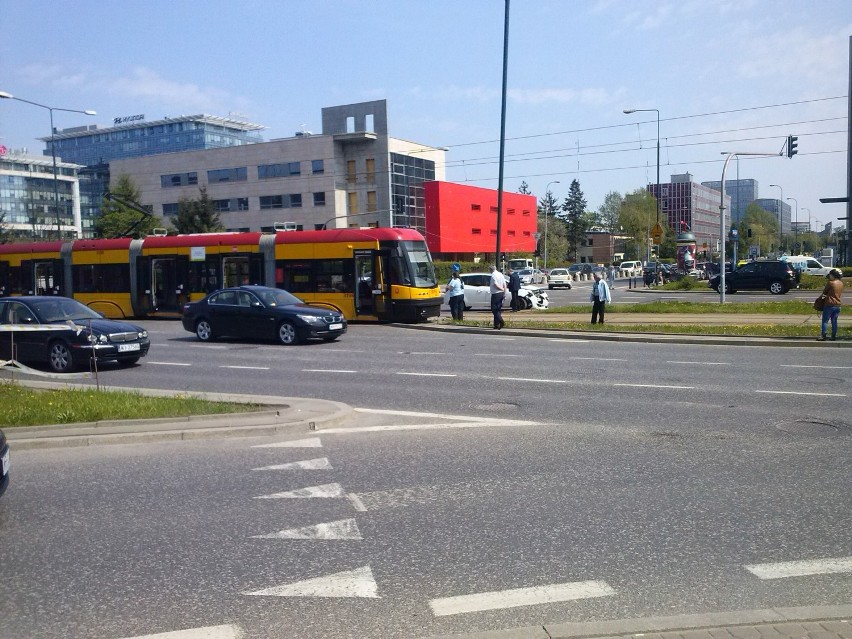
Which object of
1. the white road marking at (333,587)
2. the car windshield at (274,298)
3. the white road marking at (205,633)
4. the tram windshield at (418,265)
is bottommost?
the white road marking at (333,587)

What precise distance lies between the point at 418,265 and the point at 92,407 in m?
17.7

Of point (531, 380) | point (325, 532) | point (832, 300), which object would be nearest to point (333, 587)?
point (325, 532)

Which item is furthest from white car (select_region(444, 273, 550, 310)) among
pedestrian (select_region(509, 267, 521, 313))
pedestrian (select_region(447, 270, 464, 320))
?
pedestrian (select_region(447, 270, 464, 320))

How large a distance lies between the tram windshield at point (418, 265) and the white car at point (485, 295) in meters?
7.54

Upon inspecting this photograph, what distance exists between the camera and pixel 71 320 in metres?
17.0

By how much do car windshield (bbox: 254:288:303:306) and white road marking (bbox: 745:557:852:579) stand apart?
17859 millimetres

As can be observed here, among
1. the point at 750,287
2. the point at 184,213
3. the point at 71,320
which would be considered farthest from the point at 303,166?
the point at 71,320

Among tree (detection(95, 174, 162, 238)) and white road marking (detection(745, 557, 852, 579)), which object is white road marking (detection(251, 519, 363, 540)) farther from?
tree (detection(95, 174, 162, 238))

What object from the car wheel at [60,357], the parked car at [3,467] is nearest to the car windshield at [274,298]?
the car wheel at [60,357]

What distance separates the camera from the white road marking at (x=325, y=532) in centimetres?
614

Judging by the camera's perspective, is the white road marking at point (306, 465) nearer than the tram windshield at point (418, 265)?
Yes

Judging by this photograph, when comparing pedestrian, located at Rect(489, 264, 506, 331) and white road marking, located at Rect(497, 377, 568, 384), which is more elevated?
pedestrian, located at Rect(489, 264, 506, 331)

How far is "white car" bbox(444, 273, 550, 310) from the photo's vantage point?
35.5 meters

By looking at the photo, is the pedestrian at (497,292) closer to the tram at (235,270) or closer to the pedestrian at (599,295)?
the pedestrian at (599,295)
